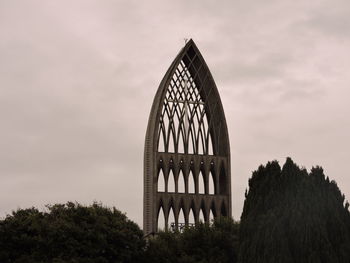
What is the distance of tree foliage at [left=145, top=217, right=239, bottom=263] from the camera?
62.3 meters

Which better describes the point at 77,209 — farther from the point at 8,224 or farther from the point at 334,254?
the point at 334,254

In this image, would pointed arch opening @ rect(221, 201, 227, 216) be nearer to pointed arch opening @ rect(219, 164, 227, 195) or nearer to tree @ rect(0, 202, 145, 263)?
pointed arch opening @ rect(219, 164, 227, 195)

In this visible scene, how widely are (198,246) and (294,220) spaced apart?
57.7 feet

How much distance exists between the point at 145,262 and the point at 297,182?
1740 cm

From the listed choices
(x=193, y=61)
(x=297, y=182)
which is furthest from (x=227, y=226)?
(x=193, y=61)

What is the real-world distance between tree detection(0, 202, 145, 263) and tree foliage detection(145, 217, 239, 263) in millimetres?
1439

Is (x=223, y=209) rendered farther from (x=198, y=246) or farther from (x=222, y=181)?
(x=198, y=246)

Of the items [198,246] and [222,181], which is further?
[222,181]

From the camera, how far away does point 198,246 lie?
63531 millimetres

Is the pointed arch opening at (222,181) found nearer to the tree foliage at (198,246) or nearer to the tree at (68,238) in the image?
the tree foliage at (198,246)

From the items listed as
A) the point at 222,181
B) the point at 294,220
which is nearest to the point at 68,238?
the point at 294,220

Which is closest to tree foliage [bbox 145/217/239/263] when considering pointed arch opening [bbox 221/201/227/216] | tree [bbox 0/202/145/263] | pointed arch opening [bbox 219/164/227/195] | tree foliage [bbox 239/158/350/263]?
tree [bbox 0/202/145/263]

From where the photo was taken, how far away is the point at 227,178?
81.2 m

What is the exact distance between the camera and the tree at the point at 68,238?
59.9 metres
